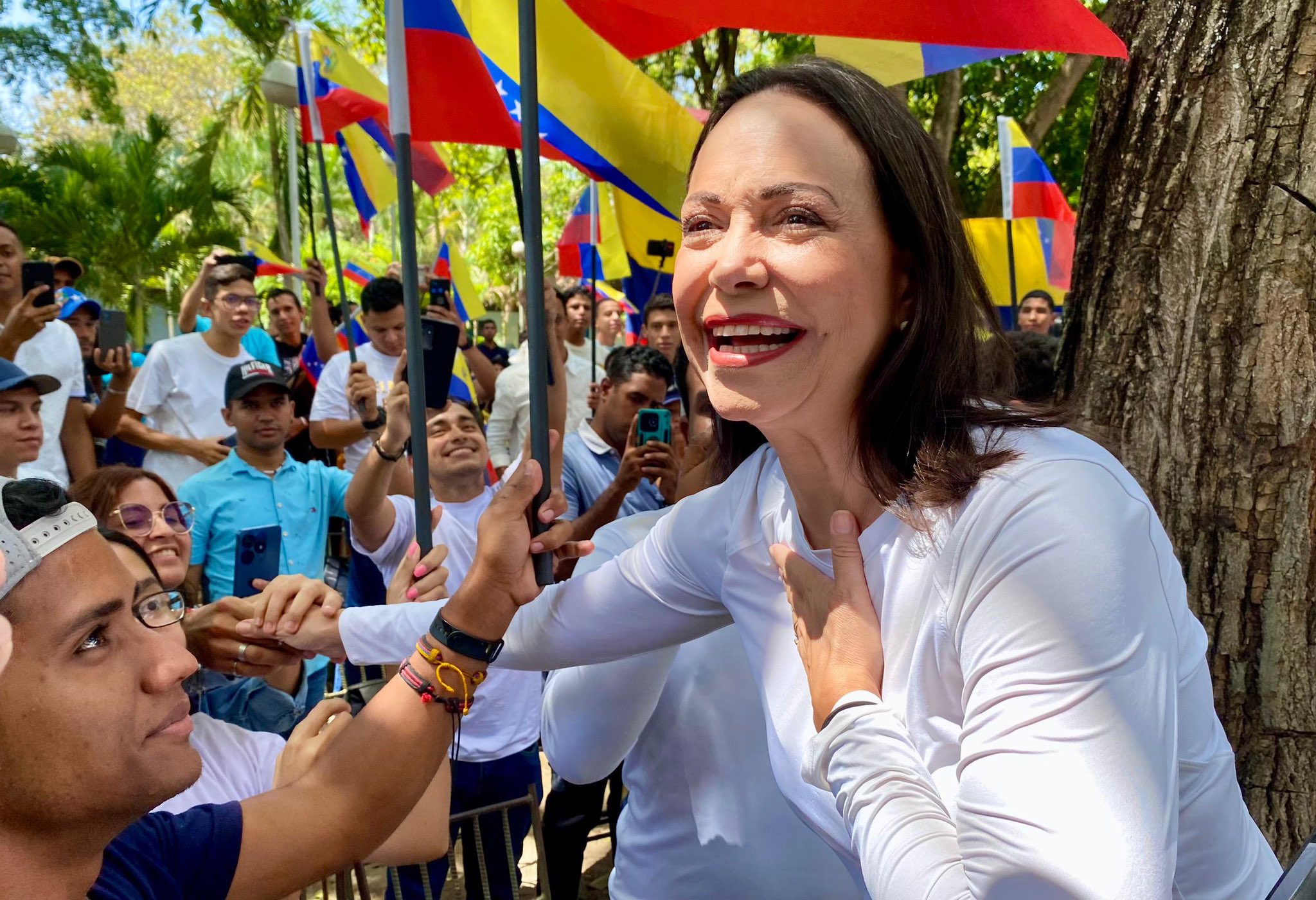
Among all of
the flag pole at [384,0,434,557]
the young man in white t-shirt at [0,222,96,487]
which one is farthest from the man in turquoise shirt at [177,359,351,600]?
the flag pole at [384,0,434,557]

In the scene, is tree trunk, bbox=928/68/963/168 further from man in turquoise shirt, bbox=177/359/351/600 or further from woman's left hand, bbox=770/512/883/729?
woman's left hand, bbox=770/512/883/729

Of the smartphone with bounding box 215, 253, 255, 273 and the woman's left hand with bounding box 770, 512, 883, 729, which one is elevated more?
the smartphone with bounding box 215, 253, 255, 273

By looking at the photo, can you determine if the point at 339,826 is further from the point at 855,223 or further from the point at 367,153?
the point at 367,153

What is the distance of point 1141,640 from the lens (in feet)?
4.43

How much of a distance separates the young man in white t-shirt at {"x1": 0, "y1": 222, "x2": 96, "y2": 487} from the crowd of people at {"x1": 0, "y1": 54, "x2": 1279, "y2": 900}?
9.75 feet

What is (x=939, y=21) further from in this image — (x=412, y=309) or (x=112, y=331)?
(x=112, y=331)

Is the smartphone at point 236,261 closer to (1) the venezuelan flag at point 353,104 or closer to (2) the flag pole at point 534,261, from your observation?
(1) the venezuelan flag at point 353,104

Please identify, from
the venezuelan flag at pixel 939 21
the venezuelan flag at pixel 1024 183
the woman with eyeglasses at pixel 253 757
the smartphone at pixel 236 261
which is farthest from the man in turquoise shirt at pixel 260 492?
the venezuelan flag at pixel 1024 183

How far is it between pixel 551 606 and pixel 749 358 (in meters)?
0.67

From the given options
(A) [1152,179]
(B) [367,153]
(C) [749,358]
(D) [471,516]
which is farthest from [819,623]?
(B) [367,153]

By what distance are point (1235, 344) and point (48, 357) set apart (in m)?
5.09

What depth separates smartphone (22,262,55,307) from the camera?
518cm

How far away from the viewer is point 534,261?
217 cm

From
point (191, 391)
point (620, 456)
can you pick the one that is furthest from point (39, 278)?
point (620, 456)
